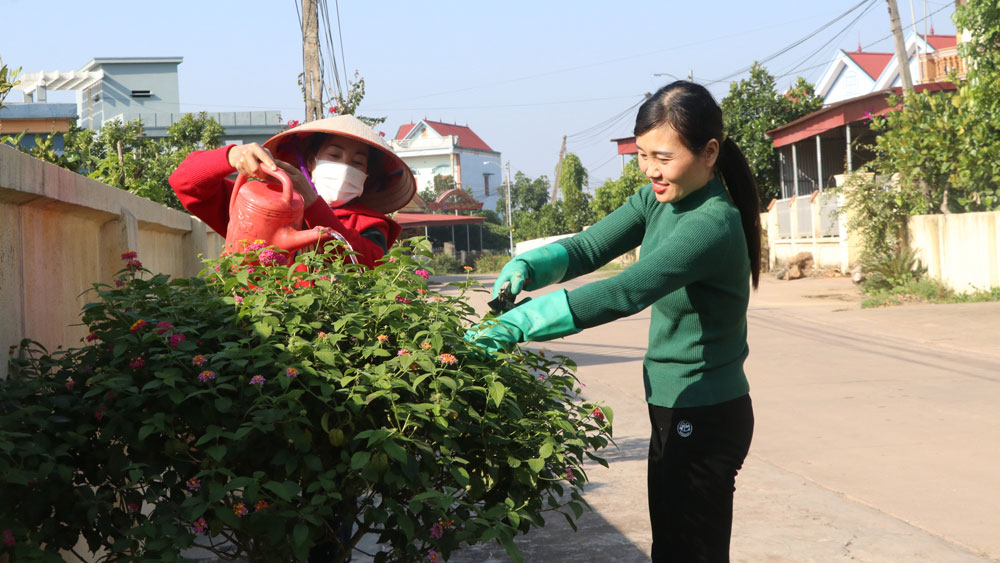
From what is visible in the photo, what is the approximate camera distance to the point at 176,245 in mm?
6078

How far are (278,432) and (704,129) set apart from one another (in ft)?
3.97

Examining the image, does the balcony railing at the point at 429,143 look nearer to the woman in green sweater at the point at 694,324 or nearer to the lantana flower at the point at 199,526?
the woman in green sweater at the point at 694,324

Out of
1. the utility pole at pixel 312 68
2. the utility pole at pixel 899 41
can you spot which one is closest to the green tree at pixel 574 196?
the utility pole at pixel 899 41

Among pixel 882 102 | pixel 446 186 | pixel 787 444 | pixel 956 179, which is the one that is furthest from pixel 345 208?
pixel 446 186

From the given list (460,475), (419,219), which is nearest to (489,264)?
(419,219)

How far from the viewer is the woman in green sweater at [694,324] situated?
2240 mm

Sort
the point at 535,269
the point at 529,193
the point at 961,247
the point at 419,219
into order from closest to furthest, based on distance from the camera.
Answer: the point at 535,269 < the point at 961,247 < the point at 419,219 < the point at 529,193

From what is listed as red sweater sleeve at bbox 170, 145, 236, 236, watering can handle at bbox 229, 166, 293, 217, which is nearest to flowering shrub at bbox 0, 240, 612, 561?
watering can handle at bbox 229, 166, 293, 217

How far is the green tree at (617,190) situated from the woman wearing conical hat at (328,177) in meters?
34.5

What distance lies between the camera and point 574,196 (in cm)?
4481

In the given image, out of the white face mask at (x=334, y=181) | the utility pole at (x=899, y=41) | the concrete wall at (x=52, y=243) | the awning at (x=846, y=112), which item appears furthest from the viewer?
the awning at (x=846, y=112)

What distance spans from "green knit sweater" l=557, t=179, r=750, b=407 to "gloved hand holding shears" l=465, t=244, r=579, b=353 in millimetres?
37

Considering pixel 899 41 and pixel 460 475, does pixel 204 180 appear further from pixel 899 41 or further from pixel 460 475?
pixel 899 41

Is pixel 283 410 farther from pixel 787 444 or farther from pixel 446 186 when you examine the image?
pixel 446 186
